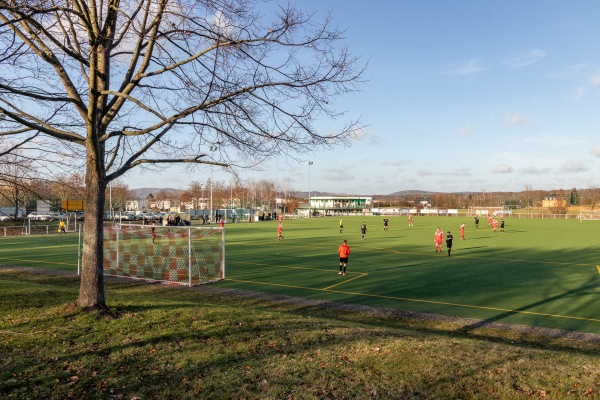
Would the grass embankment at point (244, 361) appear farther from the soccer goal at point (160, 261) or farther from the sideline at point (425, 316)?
the soccer goal at point (160, 261)

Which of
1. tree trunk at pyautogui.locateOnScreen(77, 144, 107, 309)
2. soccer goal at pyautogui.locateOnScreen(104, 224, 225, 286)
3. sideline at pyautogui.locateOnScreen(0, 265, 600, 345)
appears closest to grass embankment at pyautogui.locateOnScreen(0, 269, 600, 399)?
tree trunk at pyautogui.locateOnScreen(77, 144, 107, 309)

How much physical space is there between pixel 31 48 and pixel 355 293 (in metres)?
11.4

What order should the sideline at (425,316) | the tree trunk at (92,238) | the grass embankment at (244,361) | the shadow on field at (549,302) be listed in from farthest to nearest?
1. the shadow on field at (549,302)
2. the sideline at (425,316)
3. the tree trunk at (92,238)
4. the grass embankment at (244,361)

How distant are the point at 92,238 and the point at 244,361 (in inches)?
162

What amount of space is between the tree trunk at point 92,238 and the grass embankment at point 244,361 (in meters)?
0.36

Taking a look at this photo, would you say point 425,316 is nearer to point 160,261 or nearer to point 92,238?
point 92,238

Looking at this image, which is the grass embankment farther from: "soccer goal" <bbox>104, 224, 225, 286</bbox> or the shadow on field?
"soccer goal" <bbox>104, 224, 225, 286</bbox>

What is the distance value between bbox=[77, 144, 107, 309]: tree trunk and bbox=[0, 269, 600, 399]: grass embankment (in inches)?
14.4

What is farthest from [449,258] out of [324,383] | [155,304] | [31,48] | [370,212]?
[370,212]

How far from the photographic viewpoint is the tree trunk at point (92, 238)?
7.89 m

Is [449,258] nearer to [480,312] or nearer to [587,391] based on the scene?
[480,312]

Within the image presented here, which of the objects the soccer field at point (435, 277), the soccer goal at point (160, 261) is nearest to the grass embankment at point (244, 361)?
the soccer field at point (435, 277)

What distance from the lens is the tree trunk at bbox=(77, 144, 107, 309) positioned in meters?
7.89

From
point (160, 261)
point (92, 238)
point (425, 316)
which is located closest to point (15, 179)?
point (92, 238)
